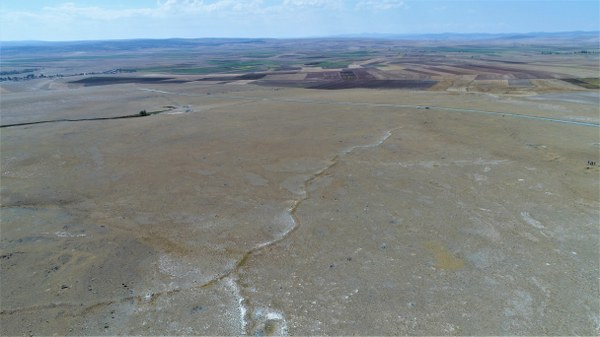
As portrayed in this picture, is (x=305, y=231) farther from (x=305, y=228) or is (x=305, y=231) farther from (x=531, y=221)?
(x=531, y=221)

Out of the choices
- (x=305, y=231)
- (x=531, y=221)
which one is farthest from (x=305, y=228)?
(x=531, y=221)

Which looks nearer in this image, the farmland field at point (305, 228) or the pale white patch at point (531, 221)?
the farmland field at point (305, 228)

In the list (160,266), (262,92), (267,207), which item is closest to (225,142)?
(267,207)

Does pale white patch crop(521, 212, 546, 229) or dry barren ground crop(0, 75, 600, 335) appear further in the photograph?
pale white patch crop(521, 212, 546, 229)

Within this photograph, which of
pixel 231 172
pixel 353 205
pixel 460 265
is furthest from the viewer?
pixel 231 172

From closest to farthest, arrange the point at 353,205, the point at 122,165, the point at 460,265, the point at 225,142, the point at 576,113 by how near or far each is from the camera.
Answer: the point at 460,265, the point at 353,205, the point at 122,165, the point at 225,142, the point at 576,113

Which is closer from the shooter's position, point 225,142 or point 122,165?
point 122,165

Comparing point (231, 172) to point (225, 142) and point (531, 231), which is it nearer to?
point (225, 142)

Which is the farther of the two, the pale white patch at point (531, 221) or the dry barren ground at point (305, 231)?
the pale white patch at point (531, 221)
